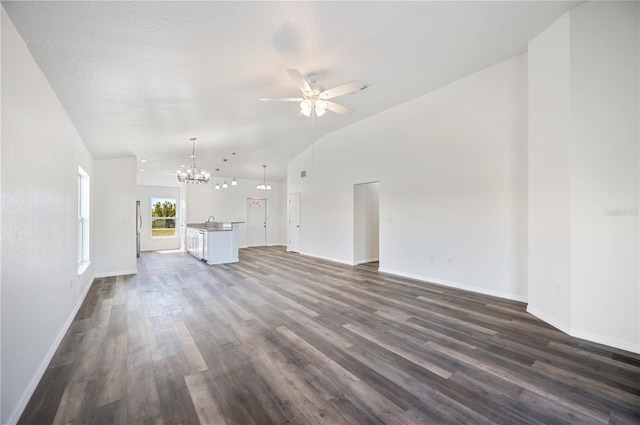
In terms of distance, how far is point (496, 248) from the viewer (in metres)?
4.19

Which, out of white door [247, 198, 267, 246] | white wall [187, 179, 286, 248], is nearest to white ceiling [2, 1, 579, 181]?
white wall [187, 179, 286, 248]

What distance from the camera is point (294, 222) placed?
9297mm

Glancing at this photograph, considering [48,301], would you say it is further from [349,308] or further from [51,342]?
[349,308]

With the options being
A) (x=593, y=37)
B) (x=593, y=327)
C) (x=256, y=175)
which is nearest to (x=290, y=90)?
(x=593, y=37)

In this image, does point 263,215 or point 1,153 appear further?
point 263,215

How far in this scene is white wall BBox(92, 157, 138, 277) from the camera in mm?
5656

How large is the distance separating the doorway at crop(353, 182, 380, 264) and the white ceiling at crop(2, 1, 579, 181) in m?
2.53

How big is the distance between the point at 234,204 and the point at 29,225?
8834mm

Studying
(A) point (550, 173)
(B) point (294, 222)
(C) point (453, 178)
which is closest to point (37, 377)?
(A) point (550, 173)

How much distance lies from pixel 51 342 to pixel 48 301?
0.41 metres

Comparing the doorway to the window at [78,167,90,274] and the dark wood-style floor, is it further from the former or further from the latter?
the window at [78,167,90,274]

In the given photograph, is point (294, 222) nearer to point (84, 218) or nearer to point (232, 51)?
point (84, 218)

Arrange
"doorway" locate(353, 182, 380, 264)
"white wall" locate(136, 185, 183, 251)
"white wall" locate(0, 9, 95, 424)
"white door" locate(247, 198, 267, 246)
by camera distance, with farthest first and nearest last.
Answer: "white door" locate(247, 198, 267, 246), "white wall" locate(136, 185, 183, 251), "doorway" locate(353, 182, 380, 264), "white wall" locate(0, 9, 95, 424)

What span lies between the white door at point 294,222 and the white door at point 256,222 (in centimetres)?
221
